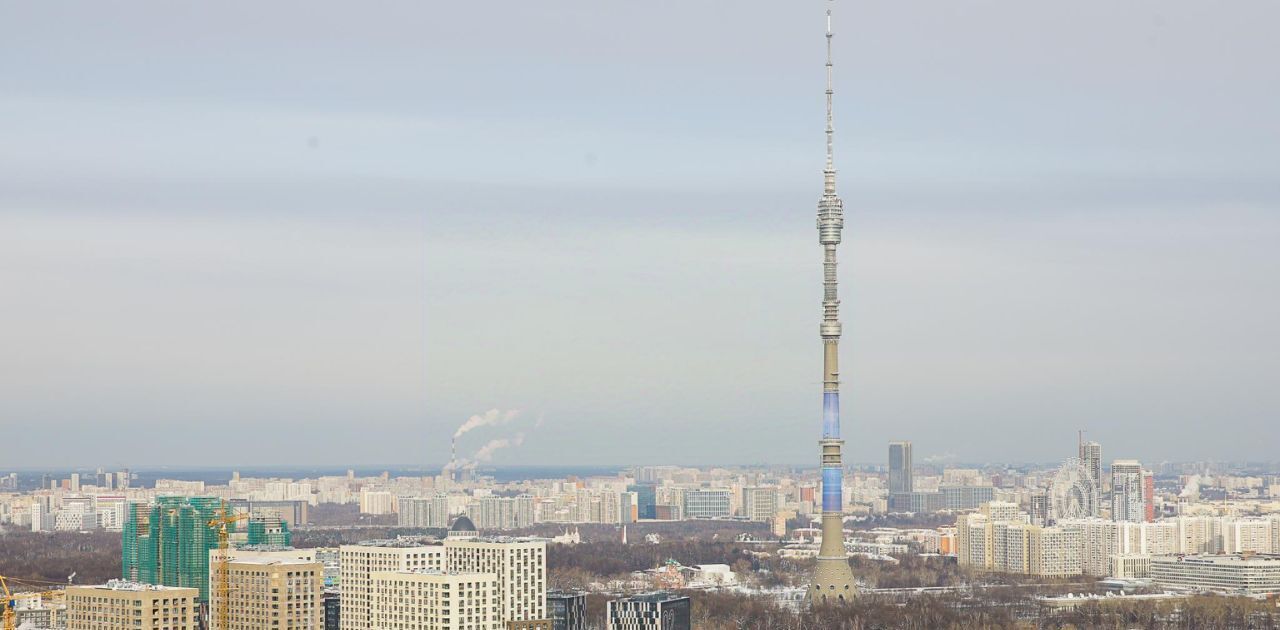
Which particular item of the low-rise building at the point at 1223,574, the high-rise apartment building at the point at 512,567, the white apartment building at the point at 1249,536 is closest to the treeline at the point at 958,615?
the low-rise building at the point at 1223,574

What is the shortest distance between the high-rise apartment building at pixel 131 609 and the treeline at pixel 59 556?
21.0 metres

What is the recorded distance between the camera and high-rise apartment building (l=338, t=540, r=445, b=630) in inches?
1437

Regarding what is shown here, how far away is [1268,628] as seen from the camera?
55.4 m

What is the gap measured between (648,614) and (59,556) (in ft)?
107

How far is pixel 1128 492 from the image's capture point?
99.3 m

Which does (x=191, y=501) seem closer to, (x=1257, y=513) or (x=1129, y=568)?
(x=1129, y=568)

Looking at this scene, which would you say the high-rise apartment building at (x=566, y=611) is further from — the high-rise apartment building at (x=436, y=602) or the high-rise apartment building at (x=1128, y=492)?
the high-rise apartment building at (x=1128, y=492)

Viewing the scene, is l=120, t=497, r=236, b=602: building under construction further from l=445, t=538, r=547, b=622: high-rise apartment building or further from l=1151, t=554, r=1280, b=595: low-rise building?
l=1151, t=554, r=1280, b=595: low-rise building

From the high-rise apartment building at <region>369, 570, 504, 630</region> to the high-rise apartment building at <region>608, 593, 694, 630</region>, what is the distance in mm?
9783

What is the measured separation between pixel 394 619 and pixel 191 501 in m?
23.1

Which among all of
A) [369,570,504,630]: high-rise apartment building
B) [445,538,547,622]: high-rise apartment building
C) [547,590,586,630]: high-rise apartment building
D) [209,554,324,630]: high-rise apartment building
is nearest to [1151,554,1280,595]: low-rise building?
[547,590,586,630]: high-rise apartment building

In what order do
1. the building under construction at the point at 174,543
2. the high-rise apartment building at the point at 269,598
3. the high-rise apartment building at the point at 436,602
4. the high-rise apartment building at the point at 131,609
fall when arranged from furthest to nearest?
the building under construction at the point at 174,543 < the high-rise apartment building at the point at 269,598 < the high-rise apartment building at the point at 436,602 < the high-rise apartment building at the point at 131,609

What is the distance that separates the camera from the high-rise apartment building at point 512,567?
38031 millimetres

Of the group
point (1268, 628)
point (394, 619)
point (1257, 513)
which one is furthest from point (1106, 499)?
point (394, 619)
